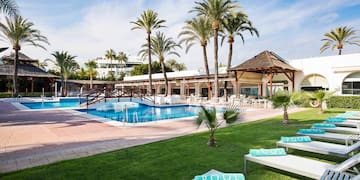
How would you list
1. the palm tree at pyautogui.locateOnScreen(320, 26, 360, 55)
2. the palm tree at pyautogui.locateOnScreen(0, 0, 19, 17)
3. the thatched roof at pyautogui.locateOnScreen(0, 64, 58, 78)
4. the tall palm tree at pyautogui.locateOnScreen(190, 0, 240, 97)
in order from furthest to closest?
the thatched roof at pyautogui.locateOnScreen(0, 64, 58, 78) < the palm tree at pyautogui.locateOnScreen(320, 26, 360, 55) < the tall palm tree at pyautogui.locateOnScreen(190, 0, 240, 97) < the palm tree at pyautogui.locateOnScreen(0, 0, 19, 17)

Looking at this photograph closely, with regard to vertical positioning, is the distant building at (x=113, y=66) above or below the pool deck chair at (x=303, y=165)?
above

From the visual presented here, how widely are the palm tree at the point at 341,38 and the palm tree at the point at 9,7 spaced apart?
111 feet

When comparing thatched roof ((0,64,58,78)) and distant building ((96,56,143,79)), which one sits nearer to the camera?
thatched roof ((0,64,58,78))

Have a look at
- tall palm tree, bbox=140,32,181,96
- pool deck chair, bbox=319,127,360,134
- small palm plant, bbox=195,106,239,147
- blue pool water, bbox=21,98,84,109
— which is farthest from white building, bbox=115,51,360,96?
small palm plant, bbox=195,106,239,147

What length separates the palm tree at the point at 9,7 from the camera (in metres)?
7.98

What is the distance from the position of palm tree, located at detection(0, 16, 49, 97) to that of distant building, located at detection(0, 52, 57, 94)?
5119 millimetres

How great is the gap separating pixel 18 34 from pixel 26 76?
7644 millimetres

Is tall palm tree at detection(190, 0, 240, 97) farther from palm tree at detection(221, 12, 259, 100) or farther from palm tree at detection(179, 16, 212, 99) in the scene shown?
palm tree at detection(221, 12, 259, 100)

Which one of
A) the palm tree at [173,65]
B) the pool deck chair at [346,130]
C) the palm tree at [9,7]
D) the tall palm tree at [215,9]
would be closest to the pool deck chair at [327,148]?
the pool deck chair at [346,130]

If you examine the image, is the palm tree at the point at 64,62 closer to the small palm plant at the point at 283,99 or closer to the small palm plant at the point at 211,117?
the small palm plant at the point at 283,99

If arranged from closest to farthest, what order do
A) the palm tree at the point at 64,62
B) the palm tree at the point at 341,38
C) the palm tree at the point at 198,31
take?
1. the palm tree at the point at 198,31
2. the palm tree at the point at 341,38
3. the palm tree at the point at 64,62

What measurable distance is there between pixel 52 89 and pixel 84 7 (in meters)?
27.4

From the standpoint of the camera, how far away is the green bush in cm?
1638

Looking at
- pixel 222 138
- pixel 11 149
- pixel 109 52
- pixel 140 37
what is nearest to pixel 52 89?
pixel 140 37
